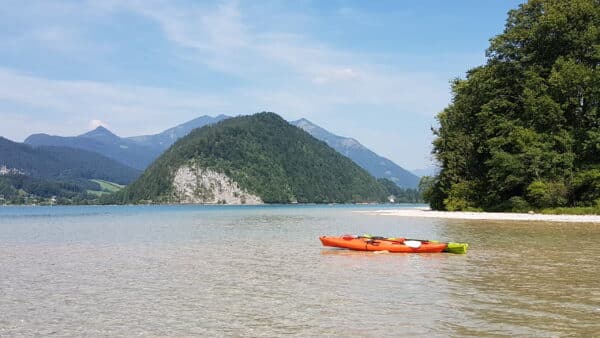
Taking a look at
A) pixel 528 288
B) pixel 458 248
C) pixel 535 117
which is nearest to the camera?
pixel 528 288

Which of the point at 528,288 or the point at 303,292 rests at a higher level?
the point at 528,288

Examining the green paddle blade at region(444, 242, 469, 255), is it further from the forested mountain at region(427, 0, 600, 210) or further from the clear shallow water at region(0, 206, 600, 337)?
the forested mountain at region(427, 0, 600, 210)

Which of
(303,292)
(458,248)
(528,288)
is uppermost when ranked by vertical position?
(458,248)

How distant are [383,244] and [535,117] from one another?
48.1 m

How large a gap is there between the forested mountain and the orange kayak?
42.6 meters

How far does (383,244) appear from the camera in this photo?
32.0m

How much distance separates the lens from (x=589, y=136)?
6581 cm

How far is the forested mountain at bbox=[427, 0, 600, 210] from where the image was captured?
67.6 m

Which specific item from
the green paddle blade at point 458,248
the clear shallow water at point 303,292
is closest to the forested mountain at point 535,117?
the clear shallow water at point 303,292

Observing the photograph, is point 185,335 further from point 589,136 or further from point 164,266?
point 589,136

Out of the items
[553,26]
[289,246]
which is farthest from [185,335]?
[553,26]

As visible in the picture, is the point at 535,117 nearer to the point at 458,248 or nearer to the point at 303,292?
the point at 458,248

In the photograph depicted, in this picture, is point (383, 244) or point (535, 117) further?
point (535, 117)

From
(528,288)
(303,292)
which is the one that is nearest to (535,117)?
(528,288)
